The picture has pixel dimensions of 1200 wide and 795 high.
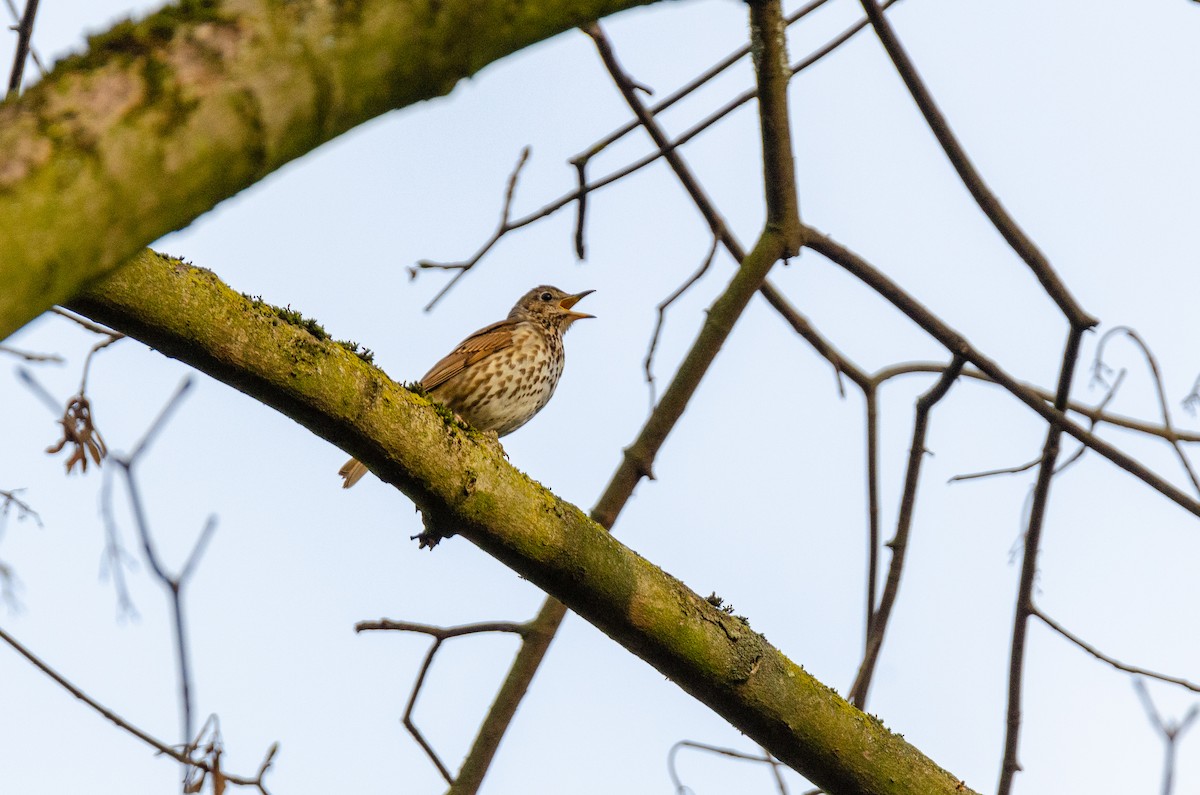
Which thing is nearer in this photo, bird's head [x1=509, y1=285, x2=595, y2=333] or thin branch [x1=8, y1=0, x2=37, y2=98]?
thin branch [x1=8, y1=0, x2=37, y2=98]

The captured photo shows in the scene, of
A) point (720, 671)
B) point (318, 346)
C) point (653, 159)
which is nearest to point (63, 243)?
point (318, 346)

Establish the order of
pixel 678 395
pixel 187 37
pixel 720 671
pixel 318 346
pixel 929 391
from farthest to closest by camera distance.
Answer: pixel 678 395 < pixel 929 391 < pixel 720 671 < pixel 318 346 < pixel 187 37

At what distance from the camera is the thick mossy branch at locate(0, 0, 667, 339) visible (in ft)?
4.20

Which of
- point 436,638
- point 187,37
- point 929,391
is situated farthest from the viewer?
A: point 929,391

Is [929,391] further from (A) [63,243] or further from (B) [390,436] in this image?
(A) [63,243]

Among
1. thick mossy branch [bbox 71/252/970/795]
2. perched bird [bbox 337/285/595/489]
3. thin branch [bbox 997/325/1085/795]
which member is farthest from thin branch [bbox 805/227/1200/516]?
perched bird [bbox 337/285/595/489]

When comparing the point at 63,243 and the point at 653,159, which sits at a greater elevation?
the point at 653,159

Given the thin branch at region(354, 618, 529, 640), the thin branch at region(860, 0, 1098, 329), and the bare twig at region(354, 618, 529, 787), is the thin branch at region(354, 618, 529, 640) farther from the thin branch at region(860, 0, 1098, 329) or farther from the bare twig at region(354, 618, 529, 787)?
the thin branch at region(860, 0, 1098, 329)

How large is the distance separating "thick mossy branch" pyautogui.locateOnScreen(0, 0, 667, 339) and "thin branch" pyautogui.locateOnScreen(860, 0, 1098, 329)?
2710 mm

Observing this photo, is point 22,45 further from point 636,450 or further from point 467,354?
point 467,354

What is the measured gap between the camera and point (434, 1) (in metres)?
1.47

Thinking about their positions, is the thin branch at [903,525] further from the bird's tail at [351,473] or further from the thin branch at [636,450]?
the bird's tail at [351,473]

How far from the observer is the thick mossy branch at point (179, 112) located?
1.28 metres

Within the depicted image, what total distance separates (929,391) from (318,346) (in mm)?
2345
